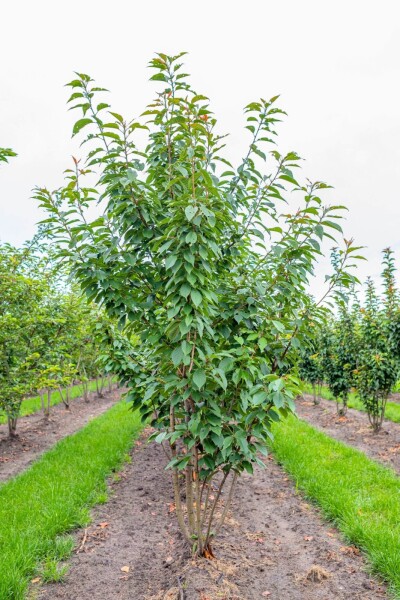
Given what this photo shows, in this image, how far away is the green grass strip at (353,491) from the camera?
3.31 metres

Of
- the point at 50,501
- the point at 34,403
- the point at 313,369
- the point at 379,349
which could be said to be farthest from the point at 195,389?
the point at 34,403

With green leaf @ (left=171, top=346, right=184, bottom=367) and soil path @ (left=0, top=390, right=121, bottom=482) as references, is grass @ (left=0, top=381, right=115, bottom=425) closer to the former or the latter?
soil path @ (left=0, top=390, right=121, bottom=482)

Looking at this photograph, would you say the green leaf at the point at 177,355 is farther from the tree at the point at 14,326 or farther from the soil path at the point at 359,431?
the soil path at the point at 359,431

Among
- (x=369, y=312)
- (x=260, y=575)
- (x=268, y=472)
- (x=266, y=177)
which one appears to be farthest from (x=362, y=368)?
(x=266, y=177)

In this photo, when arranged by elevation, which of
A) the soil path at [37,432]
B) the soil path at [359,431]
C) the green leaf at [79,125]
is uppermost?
the green leaf at [79,125]

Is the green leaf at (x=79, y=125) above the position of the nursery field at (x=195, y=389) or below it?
above

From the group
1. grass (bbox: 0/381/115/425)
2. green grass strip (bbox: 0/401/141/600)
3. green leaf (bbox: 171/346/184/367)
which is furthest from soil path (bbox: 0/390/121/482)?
green leaf (bbox: 171/346/184/367)

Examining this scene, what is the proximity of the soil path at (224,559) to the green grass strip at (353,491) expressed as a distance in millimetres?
138

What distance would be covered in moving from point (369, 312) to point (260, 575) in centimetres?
646

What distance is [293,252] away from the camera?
274 centimetres

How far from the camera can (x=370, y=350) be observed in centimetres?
895

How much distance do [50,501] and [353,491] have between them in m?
3.25

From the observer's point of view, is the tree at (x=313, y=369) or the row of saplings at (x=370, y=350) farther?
the tree at (x=313, y=369)

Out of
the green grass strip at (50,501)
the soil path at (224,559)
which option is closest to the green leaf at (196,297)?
the soil path at (224,559)
